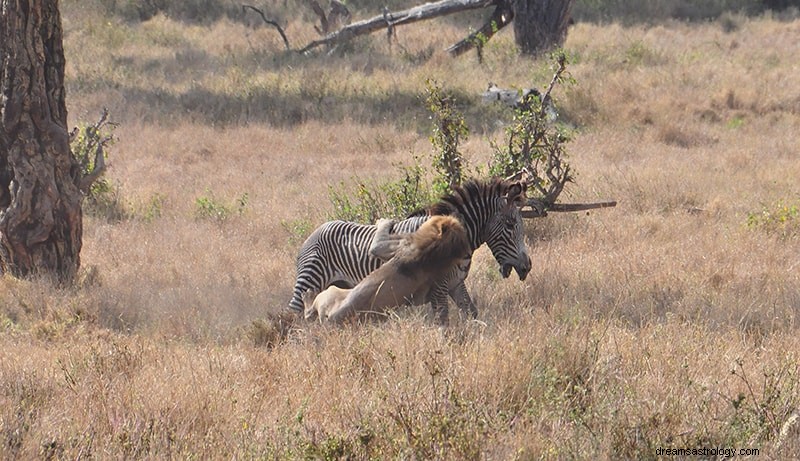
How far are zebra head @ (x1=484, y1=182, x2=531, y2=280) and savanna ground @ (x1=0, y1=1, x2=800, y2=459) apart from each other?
41 centimetres

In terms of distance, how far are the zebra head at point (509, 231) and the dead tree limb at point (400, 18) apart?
16.5 metres

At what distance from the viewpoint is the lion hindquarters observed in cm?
656

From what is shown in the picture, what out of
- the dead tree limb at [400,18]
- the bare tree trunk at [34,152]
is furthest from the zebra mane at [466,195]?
the dead tree limb at [400,18]

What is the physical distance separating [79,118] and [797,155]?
38.2 ft

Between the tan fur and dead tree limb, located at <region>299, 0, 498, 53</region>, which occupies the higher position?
the tan fur

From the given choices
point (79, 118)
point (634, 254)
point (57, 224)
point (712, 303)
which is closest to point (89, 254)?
point (57, 224)

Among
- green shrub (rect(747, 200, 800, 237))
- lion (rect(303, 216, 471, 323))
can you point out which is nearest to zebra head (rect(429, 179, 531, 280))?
lion (rect(303, 216, 471, 323))

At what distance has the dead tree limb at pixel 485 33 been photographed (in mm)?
21469

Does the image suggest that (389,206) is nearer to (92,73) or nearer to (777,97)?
(777,97)

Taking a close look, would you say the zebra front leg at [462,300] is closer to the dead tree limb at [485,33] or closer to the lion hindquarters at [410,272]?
the lion hindquarters at [410,272]

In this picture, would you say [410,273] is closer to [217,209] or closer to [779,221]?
[779,221]

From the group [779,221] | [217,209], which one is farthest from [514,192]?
[217,209]

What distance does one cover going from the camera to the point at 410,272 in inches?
260

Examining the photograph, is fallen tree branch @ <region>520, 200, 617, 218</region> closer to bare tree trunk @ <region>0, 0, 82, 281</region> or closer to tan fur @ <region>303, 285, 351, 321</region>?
tan fur @ <region>303, 285, 351, 321</region>
